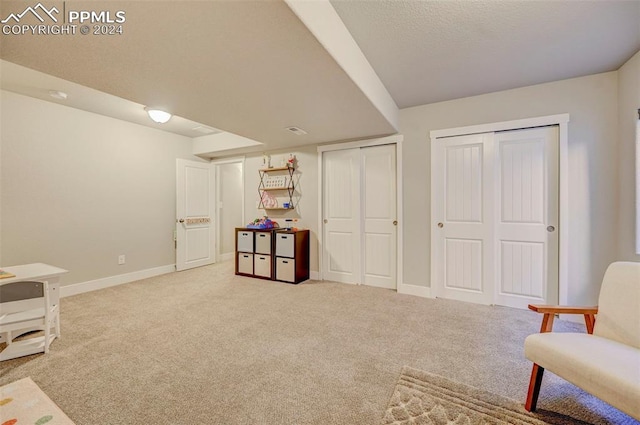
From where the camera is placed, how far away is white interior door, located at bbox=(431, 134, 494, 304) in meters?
3.13

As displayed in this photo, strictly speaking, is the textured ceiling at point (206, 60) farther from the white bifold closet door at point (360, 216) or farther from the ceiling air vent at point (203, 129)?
the ceiling air vent at point (203, 129)

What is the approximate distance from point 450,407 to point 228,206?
18.5ft

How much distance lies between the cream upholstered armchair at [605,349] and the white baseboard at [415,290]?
1.82 m

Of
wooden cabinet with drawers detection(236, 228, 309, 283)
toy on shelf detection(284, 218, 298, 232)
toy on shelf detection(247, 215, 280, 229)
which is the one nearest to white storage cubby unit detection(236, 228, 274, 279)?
wooden cabinet with drawers detection(236, 228, 309, 283)

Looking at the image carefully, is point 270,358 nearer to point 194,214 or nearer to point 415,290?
point 415,290

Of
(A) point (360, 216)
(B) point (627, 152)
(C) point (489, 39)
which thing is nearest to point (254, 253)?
(A) point (360, 216)

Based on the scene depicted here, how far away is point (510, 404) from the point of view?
1536 millimetres

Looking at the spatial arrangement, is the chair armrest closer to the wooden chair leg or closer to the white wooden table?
the wooden chair leg

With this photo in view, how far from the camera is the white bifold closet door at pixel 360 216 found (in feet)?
12.4

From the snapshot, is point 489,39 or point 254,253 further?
point 254,253

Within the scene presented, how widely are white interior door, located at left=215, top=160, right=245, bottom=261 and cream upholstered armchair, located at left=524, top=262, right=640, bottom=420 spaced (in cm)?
529

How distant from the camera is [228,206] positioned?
20.3ft

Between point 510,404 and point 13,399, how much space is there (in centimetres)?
296

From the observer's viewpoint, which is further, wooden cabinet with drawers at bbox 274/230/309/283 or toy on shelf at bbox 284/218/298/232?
toy on shelf at bbox 284/218/298/232
